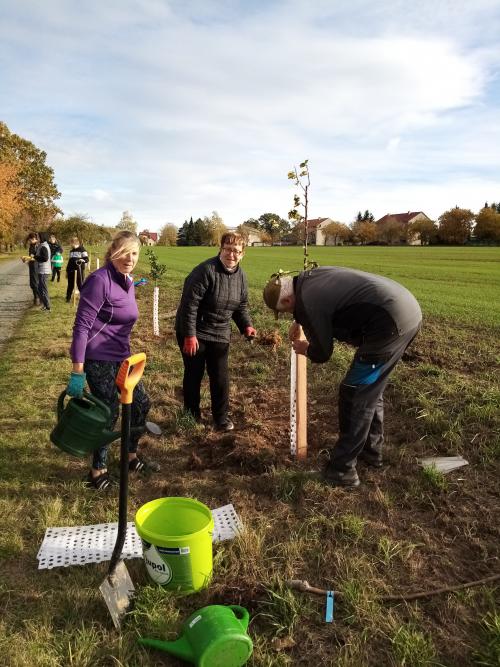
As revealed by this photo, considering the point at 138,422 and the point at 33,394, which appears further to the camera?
Answer: the point at 33,394

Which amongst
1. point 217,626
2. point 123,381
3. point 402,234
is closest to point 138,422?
point 123,381

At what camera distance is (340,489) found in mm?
3654

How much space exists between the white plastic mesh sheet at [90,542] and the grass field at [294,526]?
7 cm

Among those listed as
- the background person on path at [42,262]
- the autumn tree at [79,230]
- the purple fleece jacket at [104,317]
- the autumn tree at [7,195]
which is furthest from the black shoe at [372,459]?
the autumn tree at [79,230]

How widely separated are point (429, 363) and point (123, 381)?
16.1 ft

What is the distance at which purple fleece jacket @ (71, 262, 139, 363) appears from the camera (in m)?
3.30

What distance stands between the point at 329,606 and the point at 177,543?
0.89m

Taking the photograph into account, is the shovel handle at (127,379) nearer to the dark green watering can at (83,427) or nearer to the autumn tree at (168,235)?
the dark green watering can at (83,427)

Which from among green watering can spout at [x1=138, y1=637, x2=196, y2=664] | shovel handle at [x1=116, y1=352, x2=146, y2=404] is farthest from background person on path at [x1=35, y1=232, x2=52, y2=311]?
green watering can spout at [x1=138, y1=637, x2=196, y2=664]

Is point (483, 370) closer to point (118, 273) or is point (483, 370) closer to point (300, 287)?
point (300, 287)

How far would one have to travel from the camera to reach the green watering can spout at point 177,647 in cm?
217

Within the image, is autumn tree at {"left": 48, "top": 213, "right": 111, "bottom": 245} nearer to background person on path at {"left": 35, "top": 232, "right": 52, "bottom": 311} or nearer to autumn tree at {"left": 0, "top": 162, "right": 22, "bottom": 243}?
autumn tree at {"left": 0, "top": 162, "right": 22, "bottom": 243}

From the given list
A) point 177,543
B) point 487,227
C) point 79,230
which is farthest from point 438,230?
point 177,543

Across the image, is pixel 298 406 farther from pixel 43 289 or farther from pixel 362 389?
pixel 43 289
